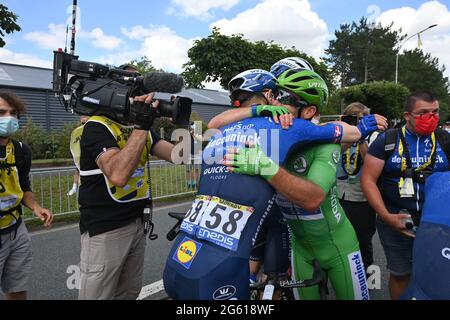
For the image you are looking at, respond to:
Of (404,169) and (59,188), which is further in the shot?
(59,188)

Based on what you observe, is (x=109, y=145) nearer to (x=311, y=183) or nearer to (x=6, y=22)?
(x=311, y=183)

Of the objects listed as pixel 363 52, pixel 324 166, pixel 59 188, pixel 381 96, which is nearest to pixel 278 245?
pixel 324 166

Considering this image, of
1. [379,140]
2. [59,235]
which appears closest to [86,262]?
[379,140]

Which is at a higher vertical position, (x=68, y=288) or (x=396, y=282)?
(x=396, y=282)

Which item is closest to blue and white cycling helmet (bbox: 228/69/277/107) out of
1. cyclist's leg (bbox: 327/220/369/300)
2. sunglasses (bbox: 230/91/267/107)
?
sunglasses (bbox: 230/91/267/107)

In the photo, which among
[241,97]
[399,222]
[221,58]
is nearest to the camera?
[241,97]

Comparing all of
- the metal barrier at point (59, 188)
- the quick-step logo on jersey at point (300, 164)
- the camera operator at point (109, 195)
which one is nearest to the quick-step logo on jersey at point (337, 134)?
the quick-step logo on jersey at point (300, 164)

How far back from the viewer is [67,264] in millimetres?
4578

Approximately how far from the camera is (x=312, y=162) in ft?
6.40

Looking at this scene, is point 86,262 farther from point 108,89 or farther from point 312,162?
point 312,162

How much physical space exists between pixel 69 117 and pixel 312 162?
2310cm

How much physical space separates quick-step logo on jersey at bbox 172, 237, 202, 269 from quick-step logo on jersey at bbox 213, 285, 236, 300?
7.1 inches

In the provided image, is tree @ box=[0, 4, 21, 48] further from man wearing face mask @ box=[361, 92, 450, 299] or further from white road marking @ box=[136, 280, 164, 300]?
man wearing face mask @ box=[361, 92, 450, 299]

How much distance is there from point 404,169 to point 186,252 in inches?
77.8
